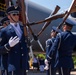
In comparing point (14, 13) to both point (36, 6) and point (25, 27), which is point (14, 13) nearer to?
point (25, 27)

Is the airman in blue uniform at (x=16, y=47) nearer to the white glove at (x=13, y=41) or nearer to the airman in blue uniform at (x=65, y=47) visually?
the white glove at (x=13, y=41)

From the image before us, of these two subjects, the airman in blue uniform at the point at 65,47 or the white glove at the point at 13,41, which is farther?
the airman in blue uniform at the point at 65,47

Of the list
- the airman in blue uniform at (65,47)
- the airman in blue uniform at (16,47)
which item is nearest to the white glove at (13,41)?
the airman in blue uniform at (16,47)

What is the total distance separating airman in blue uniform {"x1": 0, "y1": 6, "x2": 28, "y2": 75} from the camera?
4.96m

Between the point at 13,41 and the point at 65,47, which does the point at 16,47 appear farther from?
the point at 65,47

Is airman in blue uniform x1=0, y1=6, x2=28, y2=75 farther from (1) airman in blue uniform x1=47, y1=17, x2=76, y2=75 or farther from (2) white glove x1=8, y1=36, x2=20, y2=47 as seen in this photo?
(1) airman in blue uniform x1=47, y1=17, x2=76, y2=75

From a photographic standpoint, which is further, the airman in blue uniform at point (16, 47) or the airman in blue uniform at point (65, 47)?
the airman in blue uniform at point (65, 47)

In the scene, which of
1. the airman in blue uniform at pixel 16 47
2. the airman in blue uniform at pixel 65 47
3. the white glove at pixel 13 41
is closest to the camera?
the white glove at pixel 13 41

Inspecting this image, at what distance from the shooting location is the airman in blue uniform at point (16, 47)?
4956 millimetres

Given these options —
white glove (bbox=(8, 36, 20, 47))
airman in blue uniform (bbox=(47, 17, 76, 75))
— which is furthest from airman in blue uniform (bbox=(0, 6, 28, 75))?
airman in blue uniform (bbox=(47, 17, 76, 75))

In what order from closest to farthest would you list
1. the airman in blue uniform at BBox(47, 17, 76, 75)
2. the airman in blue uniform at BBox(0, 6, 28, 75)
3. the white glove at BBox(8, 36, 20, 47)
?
the white glove at BBox(8, 36, 20, 47) < the airman in blue uniform at BBox(0, 6, 28, 75) < the airman in blue uniform at BBox(47, 17, 76, 75)

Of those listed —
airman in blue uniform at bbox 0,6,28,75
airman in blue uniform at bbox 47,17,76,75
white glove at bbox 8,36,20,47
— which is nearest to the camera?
white glove at bbox 8,36,20,47

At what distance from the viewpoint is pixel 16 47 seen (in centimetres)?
501

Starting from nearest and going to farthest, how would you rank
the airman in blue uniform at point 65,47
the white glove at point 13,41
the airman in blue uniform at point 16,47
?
the white glove at point 13,41, the airman in blue uniform at point 16,47, the airman in blue uniform at point 65,47
